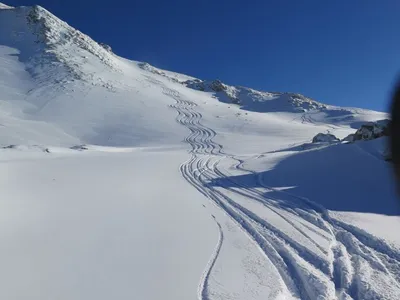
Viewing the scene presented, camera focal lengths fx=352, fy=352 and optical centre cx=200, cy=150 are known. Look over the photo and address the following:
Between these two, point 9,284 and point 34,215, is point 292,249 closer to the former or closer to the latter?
point 9,284

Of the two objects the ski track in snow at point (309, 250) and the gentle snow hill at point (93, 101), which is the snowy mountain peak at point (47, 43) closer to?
the gentle snow hill at point (93, 101)

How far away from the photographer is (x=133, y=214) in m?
7.25

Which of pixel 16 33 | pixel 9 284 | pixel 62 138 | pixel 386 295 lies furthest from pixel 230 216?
pixel 16 33

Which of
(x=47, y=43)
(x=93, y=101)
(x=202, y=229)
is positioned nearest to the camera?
(x=202, y=229)

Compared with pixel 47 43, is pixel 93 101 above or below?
below

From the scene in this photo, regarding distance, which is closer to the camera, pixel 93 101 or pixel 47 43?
pixel 93 101

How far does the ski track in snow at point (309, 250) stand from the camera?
13.6 ft

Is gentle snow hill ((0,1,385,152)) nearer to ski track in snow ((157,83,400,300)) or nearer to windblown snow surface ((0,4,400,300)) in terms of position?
windblown snow surface ((0,4,400,300))

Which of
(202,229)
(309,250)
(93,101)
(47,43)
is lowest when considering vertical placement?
(202,229)

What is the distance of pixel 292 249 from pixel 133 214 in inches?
132

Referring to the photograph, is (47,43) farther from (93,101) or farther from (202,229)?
(202,229)

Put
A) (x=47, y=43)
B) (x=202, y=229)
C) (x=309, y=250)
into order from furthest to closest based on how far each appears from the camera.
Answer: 1. (x=47, y=43)
2. (x=202, y=229)
3. (x=309, y=250)

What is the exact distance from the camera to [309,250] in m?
5.35

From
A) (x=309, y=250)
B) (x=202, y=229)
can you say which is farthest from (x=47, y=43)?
(x=309, y=250)
